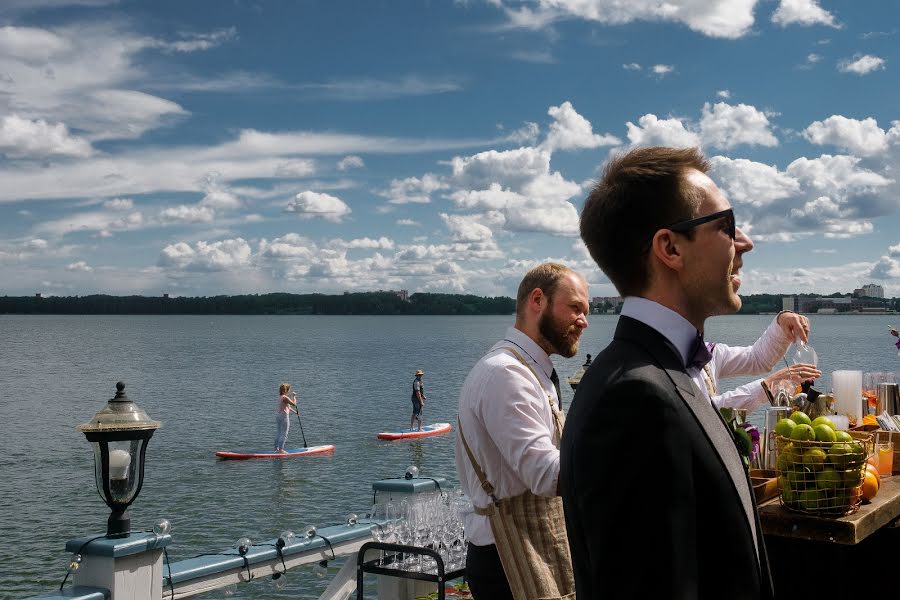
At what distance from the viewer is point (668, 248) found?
1.91 m

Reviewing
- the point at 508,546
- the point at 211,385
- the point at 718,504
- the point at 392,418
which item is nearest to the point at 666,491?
the point at 718,504

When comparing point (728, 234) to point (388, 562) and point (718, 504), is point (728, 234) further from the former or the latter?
point (388, 562)

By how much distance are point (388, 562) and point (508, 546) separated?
5.69 ft

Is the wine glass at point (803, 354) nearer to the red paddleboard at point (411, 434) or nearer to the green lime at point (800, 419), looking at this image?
the green lime at point (800, 419)

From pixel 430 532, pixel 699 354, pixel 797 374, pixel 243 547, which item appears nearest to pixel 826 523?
pixel 699 354

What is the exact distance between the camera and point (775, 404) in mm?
4133

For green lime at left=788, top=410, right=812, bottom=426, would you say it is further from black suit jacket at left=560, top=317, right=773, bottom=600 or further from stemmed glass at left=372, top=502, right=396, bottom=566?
stemmed glass at left=372, top=502, right=396, bottom=566

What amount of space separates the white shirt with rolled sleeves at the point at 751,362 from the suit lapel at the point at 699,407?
94.7 inches

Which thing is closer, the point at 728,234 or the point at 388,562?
the point at 728,234

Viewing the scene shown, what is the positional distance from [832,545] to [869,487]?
31cm

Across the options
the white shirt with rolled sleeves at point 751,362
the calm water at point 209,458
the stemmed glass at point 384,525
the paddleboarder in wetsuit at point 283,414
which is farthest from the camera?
the paddleboarder in wetsuit at point 283,414

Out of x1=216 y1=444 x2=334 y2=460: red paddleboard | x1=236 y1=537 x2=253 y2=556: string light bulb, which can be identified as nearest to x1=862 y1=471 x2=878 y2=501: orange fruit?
x1=236 y1=537 x2=253 y2=556: string light bulb

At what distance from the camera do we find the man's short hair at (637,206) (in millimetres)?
1917

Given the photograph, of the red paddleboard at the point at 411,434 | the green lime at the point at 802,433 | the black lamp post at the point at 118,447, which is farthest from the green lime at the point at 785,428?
the red paddleboard at the point at 411,434
